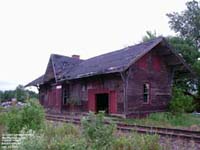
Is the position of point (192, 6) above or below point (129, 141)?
above

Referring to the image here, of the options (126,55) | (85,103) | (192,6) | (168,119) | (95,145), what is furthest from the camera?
(192,6)

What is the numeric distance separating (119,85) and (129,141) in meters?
14.8

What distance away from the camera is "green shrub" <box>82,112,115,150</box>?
6.80 metres

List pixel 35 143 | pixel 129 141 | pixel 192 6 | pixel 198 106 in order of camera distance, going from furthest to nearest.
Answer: pixel 192 6 < pixel 198 106 < pixel 129 141 < pixel 35 143

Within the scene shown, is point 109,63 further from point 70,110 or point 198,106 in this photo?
point 198,106

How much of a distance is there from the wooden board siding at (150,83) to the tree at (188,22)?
12.4 m

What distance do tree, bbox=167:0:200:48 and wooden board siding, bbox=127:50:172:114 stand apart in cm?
1244

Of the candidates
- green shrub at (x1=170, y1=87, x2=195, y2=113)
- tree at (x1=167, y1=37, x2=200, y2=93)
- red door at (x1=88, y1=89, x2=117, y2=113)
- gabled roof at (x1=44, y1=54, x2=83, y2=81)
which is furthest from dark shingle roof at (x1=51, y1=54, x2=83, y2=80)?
green shrub at (x1=170, y1=87, x2=195, y2=113)

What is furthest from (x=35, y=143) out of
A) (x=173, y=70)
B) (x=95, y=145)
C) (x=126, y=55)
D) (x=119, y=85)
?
(x=173, y=70)

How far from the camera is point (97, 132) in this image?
696cm

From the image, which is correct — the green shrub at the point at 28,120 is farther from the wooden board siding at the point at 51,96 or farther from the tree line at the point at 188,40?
the tree line at the point at 188,40

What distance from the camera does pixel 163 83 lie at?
25.2m

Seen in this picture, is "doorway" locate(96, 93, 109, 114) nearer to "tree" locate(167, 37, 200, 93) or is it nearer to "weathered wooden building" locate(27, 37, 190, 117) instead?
"weathered wooden building" locate(27, 37, 190, 117)

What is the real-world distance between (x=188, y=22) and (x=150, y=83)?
15652 mm
